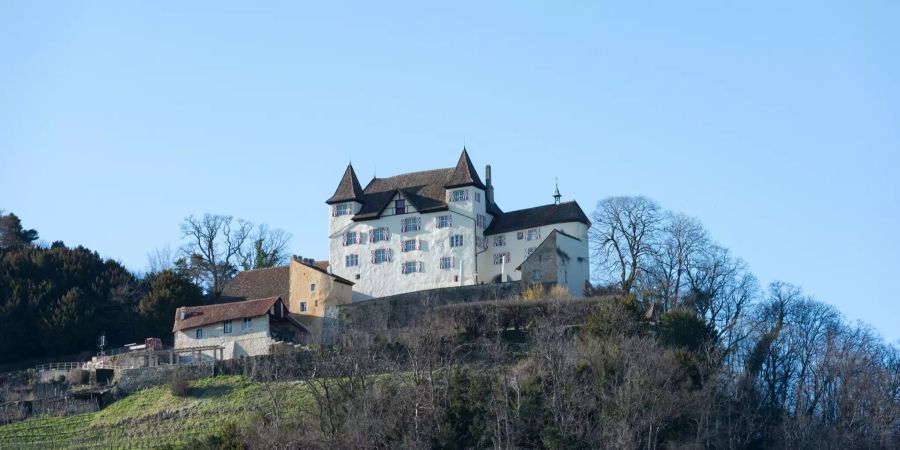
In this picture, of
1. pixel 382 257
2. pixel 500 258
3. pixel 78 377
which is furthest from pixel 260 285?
pixel 500 258

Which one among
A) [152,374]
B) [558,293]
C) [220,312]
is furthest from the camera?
[220,312]

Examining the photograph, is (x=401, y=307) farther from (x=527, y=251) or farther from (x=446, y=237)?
(x=527, y=251)

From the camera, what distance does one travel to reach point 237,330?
74.9 m

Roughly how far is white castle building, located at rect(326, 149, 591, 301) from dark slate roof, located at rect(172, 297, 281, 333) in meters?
7.29

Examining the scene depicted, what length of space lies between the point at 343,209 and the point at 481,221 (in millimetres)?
8569

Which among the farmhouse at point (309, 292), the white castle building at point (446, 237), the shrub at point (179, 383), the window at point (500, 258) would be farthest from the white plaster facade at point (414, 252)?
the shrub at point (179, 383)

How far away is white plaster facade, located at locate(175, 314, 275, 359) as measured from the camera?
243ft

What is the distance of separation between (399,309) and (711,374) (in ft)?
64.1

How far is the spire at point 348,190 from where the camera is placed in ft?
277

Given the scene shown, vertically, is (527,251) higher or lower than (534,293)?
higher

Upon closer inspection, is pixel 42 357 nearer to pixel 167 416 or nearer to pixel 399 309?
pixel 167 416

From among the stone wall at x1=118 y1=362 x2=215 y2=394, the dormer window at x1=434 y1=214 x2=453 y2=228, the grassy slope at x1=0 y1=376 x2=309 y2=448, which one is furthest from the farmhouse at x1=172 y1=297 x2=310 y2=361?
the dormer window at x1=434 y1=214 x2=453 y2=228

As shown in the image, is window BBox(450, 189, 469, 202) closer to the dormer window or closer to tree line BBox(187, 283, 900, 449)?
the dormer window

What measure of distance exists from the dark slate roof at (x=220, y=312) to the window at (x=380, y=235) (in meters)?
8.86
